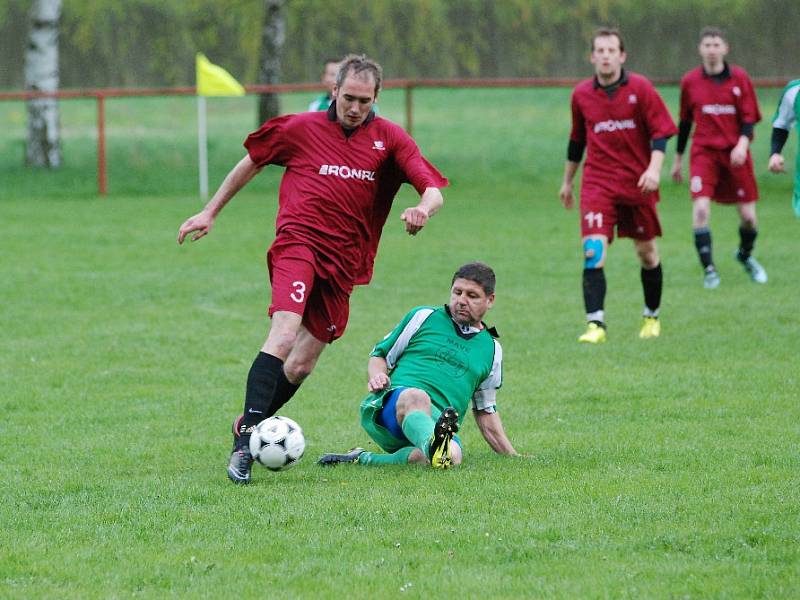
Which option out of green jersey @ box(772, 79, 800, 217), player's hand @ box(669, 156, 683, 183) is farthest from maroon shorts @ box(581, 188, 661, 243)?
player's hand @ box(669, 156, 683, 183)

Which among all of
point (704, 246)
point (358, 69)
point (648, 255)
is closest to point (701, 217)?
point (704, 246)

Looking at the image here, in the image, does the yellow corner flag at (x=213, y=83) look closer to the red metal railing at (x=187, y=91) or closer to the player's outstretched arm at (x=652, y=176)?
the red metal railing at (x=187, y=91)

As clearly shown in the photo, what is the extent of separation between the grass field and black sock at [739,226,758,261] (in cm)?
32

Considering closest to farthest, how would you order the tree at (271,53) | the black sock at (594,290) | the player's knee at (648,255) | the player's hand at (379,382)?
the player's hand at (379,382) → the black sock at (594,290) → the player's knee at (648,255) → the tree at (271,53)

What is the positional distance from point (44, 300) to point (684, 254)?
7526mm

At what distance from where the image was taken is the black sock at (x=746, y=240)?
1378 centimetres

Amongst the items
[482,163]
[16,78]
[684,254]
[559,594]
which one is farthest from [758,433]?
[16,78]

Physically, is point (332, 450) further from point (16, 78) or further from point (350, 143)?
point (16, 78)

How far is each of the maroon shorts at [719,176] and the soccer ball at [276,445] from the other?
8.26 m

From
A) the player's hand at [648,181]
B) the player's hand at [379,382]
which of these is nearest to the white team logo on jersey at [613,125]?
the player's hand at [648,181]

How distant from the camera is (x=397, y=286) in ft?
45.5

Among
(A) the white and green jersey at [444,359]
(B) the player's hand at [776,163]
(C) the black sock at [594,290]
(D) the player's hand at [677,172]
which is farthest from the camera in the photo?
(D) the player's hand at [677,172]

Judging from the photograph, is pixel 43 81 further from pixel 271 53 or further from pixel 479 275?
pixel 479 275

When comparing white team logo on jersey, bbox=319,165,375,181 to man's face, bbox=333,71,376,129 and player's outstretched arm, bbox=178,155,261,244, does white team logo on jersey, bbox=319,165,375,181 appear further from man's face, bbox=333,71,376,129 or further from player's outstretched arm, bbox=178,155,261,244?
player's outstretched arm, bbox=178,155,261,244
